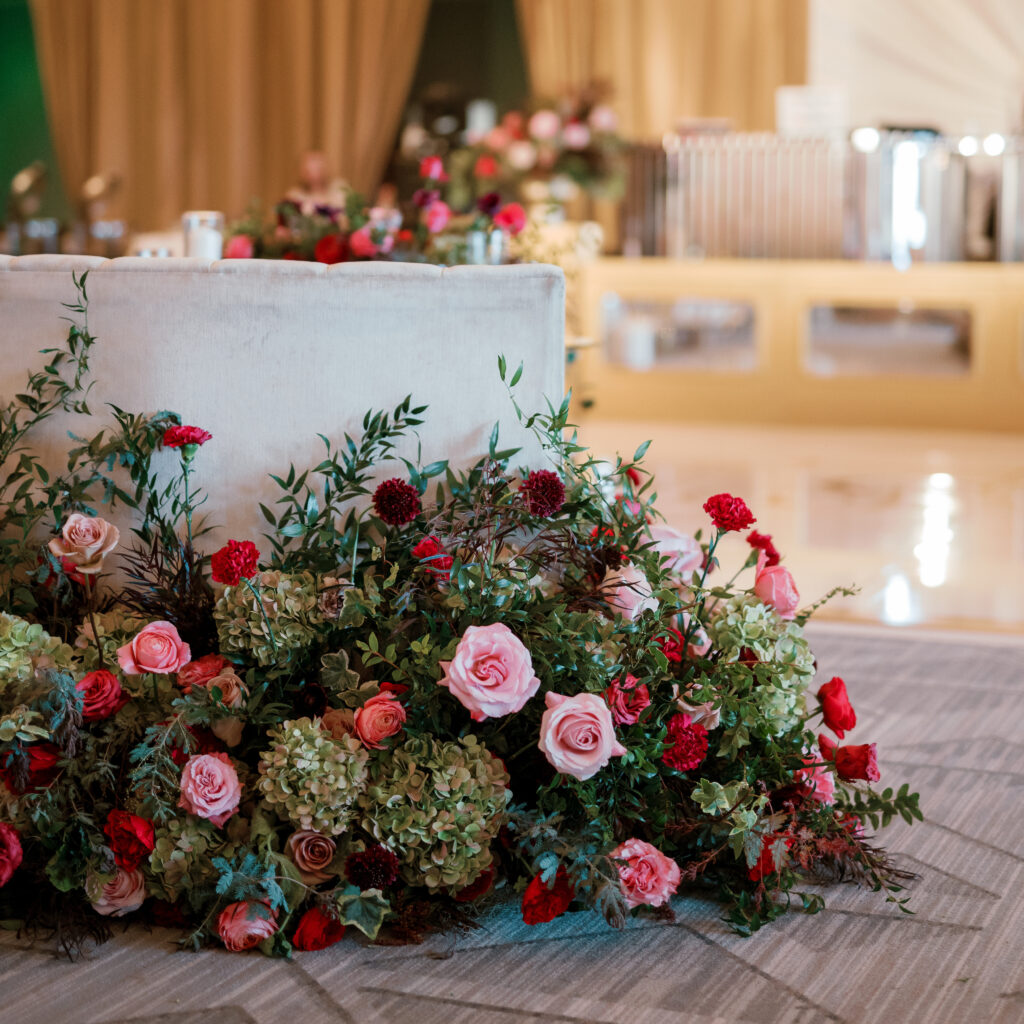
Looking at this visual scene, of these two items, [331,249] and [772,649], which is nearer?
[772,649]

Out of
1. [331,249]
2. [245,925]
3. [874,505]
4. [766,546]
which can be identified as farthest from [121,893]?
[874,505]

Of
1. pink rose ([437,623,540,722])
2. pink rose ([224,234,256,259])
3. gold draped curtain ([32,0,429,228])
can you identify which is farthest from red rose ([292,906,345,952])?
gold draped curtain ([32,0,429,228])

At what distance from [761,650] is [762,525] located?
249 cm

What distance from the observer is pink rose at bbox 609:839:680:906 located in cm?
180

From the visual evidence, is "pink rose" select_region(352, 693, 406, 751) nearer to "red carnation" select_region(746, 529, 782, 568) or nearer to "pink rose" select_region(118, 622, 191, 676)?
"pink rose" select_region(118, 622, 191, 676)

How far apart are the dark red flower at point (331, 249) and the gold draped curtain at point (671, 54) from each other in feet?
14.2

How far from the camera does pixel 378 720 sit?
5.96 ft

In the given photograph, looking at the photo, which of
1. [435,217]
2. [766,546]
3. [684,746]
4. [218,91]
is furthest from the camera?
[218,91]

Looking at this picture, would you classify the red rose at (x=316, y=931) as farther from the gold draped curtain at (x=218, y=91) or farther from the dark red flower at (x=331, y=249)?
the gold draped curtain at (x=218, y=91)

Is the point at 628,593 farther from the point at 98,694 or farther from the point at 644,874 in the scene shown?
the point at 98,694

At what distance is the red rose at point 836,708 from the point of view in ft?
6.52

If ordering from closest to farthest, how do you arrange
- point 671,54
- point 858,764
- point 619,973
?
point 619,973 < point 858,764 < point 671,54

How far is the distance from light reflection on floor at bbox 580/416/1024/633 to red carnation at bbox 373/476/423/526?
6.20 ft

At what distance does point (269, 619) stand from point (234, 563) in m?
0.10
